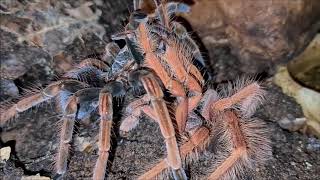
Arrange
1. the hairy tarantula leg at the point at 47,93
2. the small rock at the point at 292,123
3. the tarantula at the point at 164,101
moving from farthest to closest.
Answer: the small rock at the point at 292,123 → the hairy tarantula leg at the point at 47,93 → the tarantula at the point at 164,101

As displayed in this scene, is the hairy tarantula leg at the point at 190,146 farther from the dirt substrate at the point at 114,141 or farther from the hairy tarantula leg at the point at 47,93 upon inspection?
the hairy tarantula leg at the point at 47,93

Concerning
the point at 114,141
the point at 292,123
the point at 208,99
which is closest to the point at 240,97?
the point at 208,99

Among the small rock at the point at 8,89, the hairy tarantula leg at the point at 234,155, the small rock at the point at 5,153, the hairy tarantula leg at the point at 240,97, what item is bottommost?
the hairy tarantula leg at the point at 234,155

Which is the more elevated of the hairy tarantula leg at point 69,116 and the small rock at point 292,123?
the hairy tarantula leg at point 69,116

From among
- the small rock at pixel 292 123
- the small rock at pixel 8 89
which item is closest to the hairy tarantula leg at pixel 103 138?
the small rock at pixel 8 89

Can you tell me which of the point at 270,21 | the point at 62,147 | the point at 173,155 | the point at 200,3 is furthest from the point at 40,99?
the point at 270,21

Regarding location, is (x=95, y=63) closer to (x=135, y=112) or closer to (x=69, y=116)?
(x=135, y=112)

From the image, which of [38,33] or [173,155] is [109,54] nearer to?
[38,33]

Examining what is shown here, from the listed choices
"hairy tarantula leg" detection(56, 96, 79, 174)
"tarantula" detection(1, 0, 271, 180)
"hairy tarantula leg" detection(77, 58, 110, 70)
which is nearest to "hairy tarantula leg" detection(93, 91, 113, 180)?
"tarantula" detection(1, 0, 271, 180)

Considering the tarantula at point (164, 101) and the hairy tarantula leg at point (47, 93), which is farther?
the hairy tarantula leg at point (47, 93)
